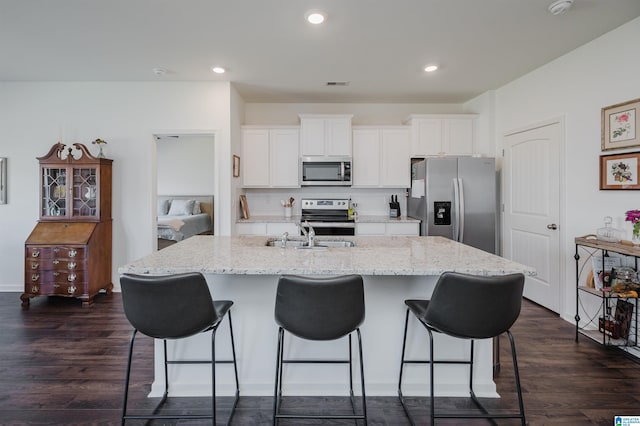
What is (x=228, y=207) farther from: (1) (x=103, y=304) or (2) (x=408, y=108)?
(2) (x=408, y=108)

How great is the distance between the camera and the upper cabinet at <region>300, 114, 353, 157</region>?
4.55 metres

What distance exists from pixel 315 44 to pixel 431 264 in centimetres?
230

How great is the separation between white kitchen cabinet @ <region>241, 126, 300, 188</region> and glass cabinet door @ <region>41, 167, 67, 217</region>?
83.3 inches

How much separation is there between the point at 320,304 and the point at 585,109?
3.16 m

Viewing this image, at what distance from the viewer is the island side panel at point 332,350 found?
1.99m

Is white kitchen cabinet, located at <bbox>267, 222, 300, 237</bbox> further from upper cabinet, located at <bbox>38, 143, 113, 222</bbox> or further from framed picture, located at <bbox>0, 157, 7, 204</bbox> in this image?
framed picture, located at <bbox>0, 157, 7, 204</bbox>

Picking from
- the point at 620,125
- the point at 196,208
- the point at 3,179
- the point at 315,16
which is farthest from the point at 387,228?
the point at 3,179

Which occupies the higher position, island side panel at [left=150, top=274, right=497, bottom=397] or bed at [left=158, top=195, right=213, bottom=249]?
bed at [left=158, top=195, right=213, bottom=249]

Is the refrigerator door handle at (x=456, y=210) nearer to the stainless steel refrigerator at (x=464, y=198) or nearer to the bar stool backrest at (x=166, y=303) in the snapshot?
the stainless steel refrigerator at (x=464, y=198)

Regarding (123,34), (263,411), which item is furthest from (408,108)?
(263,411)

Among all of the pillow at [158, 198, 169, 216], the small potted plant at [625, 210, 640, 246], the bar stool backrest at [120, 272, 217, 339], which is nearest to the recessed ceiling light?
the bar stool backrest at [120, 272, 217, 339]

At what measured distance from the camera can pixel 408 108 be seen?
494 cm

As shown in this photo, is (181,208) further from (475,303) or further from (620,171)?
(620,171)

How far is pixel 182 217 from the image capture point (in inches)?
247
